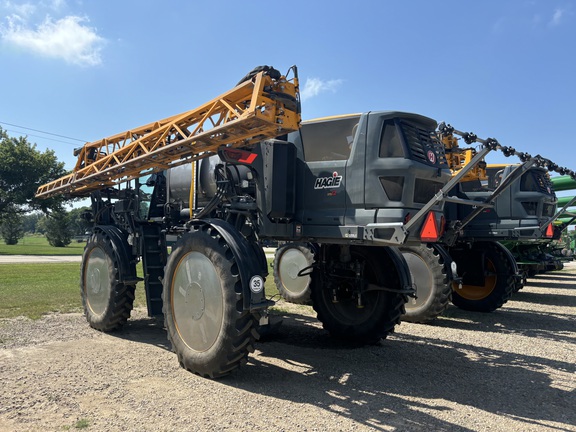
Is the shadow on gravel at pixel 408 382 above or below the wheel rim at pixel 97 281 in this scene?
below

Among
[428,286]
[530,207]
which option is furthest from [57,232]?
[530,207]

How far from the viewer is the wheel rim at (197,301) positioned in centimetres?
465

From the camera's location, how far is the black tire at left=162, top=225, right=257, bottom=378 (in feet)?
14.4

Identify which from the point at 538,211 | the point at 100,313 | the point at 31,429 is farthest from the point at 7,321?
the point at 538,211

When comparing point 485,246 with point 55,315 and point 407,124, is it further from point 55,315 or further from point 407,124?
point 55,315

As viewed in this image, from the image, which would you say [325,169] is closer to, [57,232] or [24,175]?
[24,175]

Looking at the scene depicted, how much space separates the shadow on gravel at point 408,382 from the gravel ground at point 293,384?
0.02 meters

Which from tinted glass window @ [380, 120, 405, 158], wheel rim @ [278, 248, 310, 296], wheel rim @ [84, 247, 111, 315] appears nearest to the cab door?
tinted glass window @ [380, 120, 405, 158]

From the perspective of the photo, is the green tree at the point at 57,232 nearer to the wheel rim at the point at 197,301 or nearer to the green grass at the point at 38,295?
the green grass at the point at 38,295

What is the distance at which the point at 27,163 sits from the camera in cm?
3572

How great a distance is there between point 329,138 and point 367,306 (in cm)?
264

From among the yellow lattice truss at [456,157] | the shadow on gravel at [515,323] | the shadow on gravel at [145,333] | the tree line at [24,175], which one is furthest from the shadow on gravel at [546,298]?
the tree line at [24,175]

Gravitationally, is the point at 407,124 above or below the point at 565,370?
above

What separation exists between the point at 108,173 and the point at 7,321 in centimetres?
331
